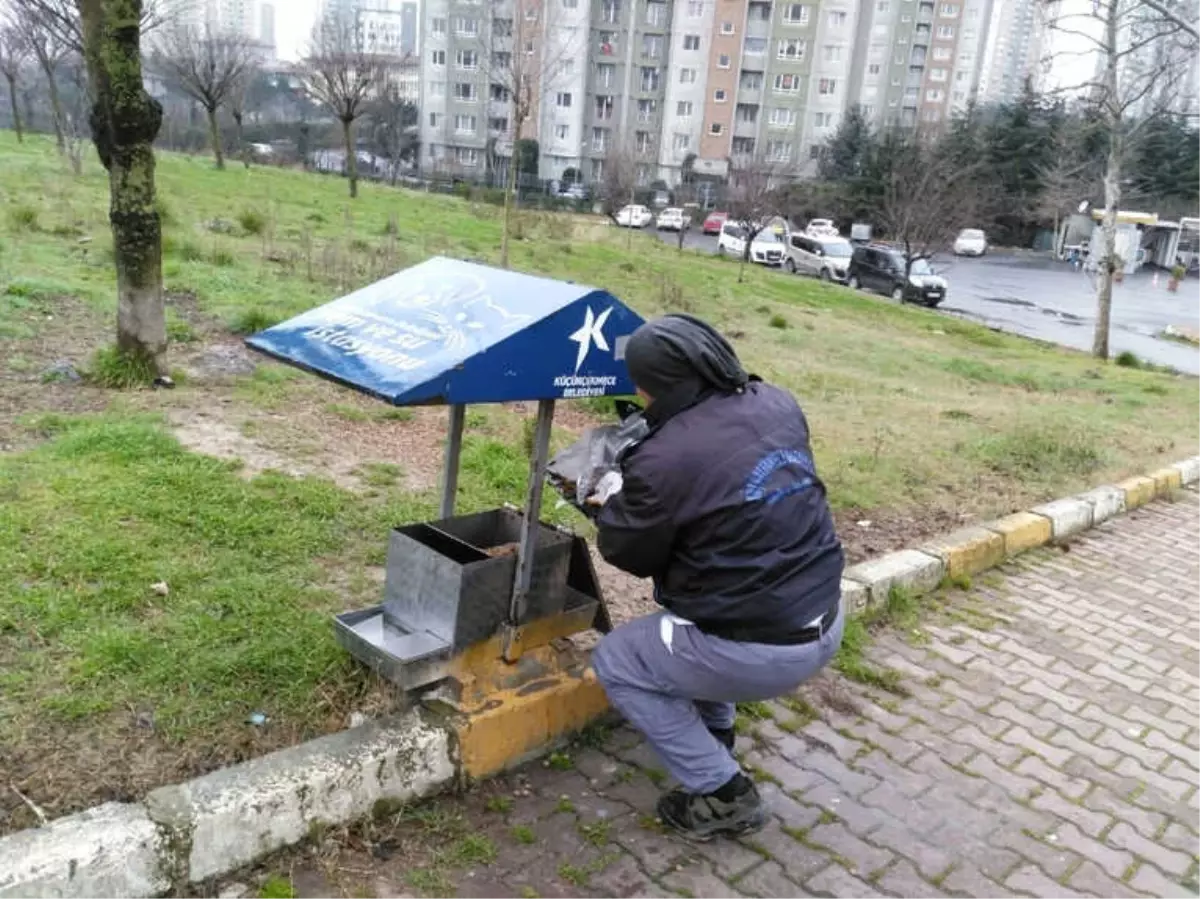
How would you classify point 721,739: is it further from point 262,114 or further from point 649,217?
point 262,114

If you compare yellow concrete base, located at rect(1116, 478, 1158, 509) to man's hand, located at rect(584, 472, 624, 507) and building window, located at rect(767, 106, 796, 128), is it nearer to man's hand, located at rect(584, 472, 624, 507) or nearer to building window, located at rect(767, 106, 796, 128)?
man's hand, located at rect(584, 472, 624, 507)

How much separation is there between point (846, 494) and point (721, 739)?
3266 mm

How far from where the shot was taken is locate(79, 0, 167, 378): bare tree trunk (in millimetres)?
5566

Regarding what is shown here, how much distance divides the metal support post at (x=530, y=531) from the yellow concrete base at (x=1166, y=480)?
20.2 feet

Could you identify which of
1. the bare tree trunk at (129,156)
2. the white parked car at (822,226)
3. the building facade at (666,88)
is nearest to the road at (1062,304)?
the white parked car at (822,226)

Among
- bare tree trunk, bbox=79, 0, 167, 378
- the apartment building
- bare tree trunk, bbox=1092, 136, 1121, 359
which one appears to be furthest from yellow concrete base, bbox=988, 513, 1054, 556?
the apartment building

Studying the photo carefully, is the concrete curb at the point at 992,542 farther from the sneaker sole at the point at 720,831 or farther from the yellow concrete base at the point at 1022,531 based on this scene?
the sneaker sole at the point at 720,831

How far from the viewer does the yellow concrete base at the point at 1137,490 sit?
696 centimetres

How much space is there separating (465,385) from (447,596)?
769mm

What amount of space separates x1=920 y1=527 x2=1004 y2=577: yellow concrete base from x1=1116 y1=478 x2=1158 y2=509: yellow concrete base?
2057mm

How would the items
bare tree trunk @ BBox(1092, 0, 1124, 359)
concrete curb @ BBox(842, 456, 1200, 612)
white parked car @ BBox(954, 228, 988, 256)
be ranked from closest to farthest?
concrete curb @ BBox(842, 456, 1200, 612) < bare tree trunk @ BBox(1092, 0, 1124, 359) < white parked car @ BBox(954, 228, 988, 256)

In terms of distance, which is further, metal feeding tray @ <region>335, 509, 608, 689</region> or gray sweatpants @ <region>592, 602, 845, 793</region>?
metal feeding tray @ <region>335, 509, 608, 689</region>

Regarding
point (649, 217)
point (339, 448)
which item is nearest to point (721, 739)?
point (339, 448)

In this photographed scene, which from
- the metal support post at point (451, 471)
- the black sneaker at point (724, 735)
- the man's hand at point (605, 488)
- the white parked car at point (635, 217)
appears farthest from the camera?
the white parked car at point (635, 217)
